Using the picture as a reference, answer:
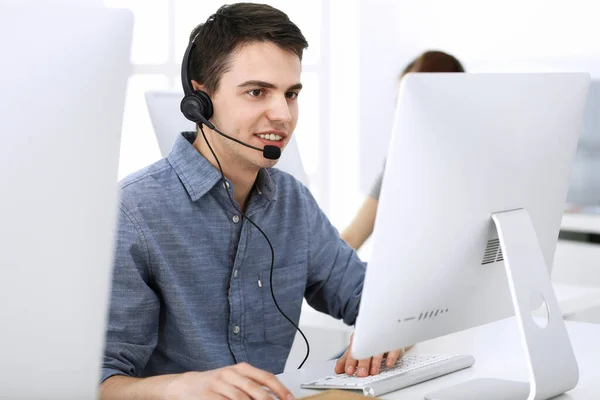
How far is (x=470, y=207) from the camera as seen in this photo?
121 centimetres

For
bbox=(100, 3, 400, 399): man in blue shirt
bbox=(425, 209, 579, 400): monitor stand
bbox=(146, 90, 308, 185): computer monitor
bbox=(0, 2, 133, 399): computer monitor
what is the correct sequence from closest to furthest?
bbox=(0, 2, 133, 399): computer monitor → bbox=(425, 209, 579, 400): monitor stand → bbox=(100, 3, 400, 399): man in blue shirt → bbox=(146, 90, 308, 185): computer monitor

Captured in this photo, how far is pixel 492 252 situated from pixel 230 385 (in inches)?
16.7

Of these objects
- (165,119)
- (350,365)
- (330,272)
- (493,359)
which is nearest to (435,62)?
(165,119)

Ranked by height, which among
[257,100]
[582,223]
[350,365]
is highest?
[257,100]

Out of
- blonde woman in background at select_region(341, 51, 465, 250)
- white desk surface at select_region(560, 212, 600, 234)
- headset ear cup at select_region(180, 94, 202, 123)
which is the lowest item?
white desk surface at select_region(560, 212, 600, 234)

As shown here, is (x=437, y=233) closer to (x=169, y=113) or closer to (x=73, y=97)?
(x=73, y=97)

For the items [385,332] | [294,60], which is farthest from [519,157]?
[294,60]

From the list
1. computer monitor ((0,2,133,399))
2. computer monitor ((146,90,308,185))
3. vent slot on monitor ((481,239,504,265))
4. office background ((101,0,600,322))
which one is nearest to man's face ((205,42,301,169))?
computer monitor ((146,90,308,185))

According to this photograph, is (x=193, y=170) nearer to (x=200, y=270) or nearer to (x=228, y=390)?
(x=200, y=270)

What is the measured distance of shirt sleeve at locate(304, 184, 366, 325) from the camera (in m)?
1.73

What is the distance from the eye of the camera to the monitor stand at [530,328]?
1.21 meters

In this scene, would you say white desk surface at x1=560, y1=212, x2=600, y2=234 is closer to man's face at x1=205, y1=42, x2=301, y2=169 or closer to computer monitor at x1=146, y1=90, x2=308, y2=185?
computer monitor at x1=146, y1=90, x2=308, y2=185

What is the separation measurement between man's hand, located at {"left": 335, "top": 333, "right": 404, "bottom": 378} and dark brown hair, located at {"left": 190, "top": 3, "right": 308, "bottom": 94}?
549mm

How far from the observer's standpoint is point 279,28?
1604mm
